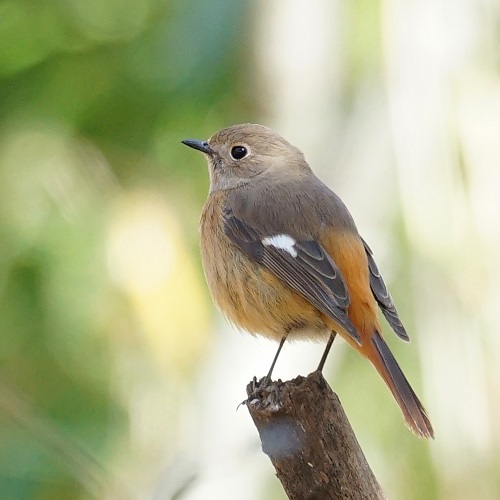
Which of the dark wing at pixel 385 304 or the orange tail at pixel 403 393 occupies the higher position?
the dark wing at pixel 385 304

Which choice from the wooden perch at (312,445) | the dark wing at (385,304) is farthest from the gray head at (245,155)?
the wooden perch at (312,445)

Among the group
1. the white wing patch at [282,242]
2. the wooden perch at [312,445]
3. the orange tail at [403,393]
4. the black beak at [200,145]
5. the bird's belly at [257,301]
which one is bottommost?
the wooden perch at [312,445]

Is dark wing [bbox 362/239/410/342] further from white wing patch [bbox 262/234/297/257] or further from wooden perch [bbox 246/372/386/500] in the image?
wooden perch [bbox 246/372/386/500]

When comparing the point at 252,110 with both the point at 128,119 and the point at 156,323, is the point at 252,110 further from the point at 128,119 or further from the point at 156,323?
the point at 156,323

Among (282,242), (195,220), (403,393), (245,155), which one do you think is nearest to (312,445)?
(403,393)

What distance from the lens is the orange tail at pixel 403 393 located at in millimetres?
3338

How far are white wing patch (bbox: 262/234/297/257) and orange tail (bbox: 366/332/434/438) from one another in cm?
57

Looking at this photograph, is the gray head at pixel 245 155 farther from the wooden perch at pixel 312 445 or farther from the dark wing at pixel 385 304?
the wooden perch at pixel 312 445

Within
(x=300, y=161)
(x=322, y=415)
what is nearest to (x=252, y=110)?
(x=300, y=161)

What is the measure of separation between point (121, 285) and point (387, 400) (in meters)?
1.67

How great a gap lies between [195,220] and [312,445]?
3161 millimetres

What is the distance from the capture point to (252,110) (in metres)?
6.09

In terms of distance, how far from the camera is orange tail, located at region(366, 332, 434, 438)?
3.34 metres

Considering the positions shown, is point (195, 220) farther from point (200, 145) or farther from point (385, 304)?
point (385, 304)
